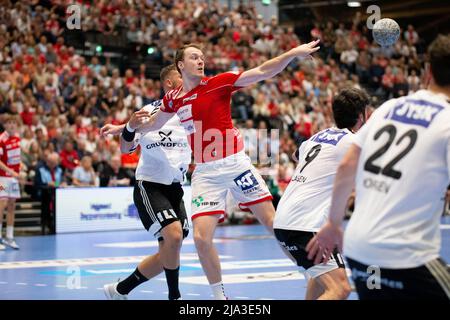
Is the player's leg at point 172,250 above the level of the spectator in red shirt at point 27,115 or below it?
below

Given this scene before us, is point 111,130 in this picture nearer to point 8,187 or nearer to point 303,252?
point 303,252

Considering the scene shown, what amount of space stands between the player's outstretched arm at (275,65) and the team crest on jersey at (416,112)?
252cm

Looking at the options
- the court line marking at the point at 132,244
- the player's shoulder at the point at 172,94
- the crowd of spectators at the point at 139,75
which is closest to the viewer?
the player's shoulder at the point at 172,94

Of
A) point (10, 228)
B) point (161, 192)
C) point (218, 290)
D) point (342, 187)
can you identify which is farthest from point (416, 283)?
point (10, 228)

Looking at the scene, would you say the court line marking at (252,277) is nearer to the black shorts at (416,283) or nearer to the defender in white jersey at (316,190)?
the defender in white jersey at (316,190)

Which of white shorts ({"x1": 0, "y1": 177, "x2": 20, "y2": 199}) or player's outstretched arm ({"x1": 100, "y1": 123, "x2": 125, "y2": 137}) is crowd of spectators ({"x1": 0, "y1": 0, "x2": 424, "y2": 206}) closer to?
white shorts ({"x1": 0, "y1": 177, "x2": 20, "y2": 199})

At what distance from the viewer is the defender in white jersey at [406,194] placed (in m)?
3.99

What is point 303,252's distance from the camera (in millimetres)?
6184

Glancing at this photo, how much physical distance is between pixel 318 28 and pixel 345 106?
85.2 feet

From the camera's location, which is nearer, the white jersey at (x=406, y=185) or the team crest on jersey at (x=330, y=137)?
the white jersey at (x=406, y=185)

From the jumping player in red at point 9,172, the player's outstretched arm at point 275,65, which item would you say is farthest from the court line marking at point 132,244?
the player's outstretched arm at point 275,65

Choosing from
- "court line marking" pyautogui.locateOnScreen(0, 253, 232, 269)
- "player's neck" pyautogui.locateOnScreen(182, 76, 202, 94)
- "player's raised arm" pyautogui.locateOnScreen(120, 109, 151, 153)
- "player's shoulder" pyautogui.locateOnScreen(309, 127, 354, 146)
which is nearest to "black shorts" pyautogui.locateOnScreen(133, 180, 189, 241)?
"player's raised arm" pyautogui.locateOnScreen(120, 109, 151, 153)

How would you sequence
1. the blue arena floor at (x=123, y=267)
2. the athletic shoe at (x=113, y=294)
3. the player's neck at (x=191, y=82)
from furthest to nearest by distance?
the blue arena floor at (x=123, y=267), the athletic shoe at (x=113, y=294), the player's neck at (x=191, y=82)
